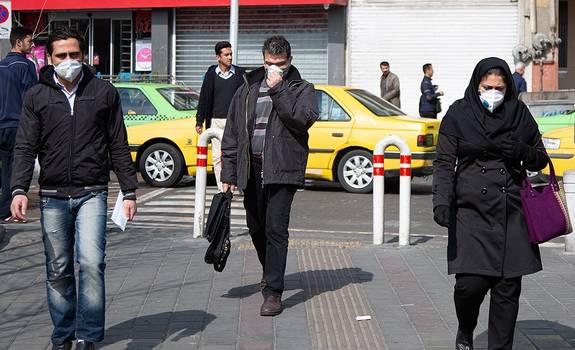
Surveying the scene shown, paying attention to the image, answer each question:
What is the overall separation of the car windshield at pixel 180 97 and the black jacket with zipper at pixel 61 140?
38.3 feet

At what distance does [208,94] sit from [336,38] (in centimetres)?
1361

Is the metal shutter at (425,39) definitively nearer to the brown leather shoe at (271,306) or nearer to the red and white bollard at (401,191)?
the red and white bollard at (401,191)

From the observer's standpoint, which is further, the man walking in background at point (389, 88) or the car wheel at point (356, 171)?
the man walking in background at point (389, 88)

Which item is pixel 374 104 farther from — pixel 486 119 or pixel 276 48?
pixel 486 119

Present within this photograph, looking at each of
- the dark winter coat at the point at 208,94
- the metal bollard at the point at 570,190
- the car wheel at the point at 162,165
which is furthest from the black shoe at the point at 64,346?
the car wheel at the point at 162,165

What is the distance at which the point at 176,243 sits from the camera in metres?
10.8

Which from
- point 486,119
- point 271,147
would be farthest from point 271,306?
point 486,119

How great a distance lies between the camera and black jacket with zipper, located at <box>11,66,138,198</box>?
20.3 feet

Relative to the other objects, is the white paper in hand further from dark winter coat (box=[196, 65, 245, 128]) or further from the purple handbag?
dark winter coat (box=[196, 65, 245, 128])

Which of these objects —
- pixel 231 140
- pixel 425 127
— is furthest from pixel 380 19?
pixel 231 140

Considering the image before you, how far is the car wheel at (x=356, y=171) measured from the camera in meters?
15.9

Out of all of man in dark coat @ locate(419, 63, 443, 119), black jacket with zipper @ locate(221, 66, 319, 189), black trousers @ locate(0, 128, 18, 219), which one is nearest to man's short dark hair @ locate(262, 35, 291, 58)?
black jacket with zipper @ locate(221, 66, 319, 189)

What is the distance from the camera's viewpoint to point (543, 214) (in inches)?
238

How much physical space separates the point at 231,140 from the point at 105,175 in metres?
→ 1.74
